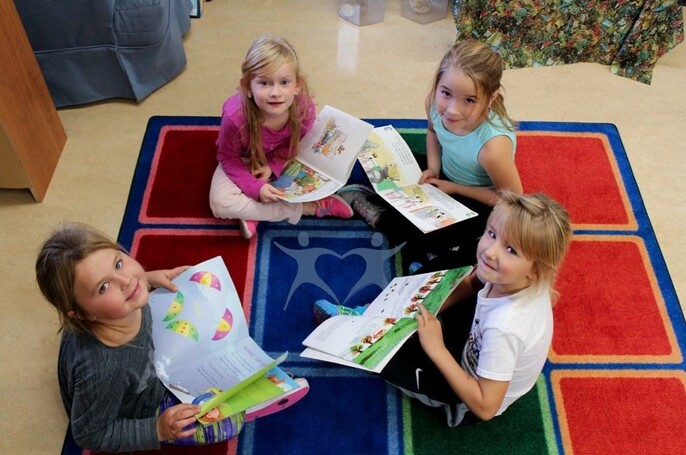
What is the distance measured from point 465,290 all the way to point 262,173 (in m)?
0.74

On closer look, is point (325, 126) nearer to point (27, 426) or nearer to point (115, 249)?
point (115, 249)

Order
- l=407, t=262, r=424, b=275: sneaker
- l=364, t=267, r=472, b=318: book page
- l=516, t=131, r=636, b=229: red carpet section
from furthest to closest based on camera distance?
1. l=516, t=131, r=636, b=229: red carpet section
2. l=407, t=262, r=424, b=275: sneaker
3. l=364, t=267, r=472, b=318: book page

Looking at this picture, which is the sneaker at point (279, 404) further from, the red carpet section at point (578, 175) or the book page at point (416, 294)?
the red carpet section at point (578, 175)

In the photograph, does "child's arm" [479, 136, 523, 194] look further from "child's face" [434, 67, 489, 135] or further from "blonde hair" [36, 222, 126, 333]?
"blonde hair" [36, 222, 126, 333]

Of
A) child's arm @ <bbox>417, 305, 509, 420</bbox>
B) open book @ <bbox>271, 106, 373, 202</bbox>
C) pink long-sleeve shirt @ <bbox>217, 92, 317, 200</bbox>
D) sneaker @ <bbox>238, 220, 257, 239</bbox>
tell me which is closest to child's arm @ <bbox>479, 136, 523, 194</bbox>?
open book @ <bbox>271, 106, 373, 202</bbox>

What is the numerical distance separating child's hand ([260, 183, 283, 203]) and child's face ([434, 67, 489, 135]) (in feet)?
1.78

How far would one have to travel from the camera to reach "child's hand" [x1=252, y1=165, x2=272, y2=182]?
1.99 m

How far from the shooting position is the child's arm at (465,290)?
1647mm

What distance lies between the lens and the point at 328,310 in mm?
1743

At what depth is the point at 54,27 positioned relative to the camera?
7.06 ft

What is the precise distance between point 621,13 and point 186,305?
79.3 inches

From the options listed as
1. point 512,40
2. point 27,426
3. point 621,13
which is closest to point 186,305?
point 27,426

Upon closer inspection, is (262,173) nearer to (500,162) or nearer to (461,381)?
(500,162)

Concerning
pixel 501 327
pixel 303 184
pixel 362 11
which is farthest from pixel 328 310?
pixel 362 11
